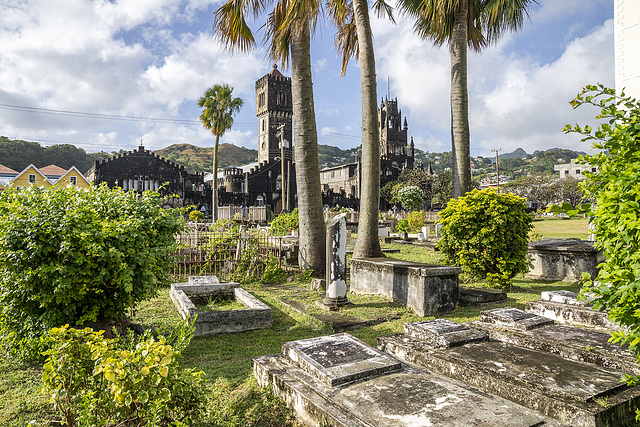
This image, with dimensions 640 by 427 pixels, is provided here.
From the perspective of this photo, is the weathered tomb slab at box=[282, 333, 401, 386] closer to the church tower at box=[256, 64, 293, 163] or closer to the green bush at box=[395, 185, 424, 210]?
the green bush at box=[395, 185, 424, 210]

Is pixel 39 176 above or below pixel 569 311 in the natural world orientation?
above

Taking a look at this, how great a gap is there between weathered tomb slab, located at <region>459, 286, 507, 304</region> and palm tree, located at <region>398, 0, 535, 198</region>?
11.2 feet

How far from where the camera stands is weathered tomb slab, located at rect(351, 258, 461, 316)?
6.42 m

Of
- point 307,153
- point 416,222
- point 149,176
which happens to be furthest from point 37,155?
point 307,153

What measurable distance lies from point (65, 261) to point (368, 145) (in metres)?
6.72

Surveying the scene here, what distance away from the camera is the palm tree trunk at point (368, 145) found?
352 inches

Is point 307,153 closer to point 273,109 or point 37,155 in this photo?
point 273,109

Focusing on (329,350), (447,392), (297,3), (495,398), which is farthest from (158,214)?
(297,3)

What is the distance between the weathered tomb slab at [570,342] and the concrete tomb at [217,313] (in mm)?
3048

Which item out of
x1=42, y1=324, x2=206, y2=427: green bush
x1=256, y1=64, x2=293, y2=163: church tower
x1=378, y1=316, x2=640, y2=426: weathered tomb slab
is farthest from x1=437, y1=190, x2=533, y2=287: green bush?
x1=256, y1=64, x2=293, y2=163: church tower

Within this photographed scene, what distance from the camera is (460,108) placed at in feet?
33.2

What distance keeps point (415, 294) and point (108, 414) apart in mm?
5317

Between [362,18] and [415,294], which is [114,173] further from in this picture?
[415,294]

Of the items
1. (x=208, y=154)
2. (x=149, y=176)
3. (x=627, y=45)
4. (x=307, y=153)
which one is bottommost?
(x=307, y=153)
